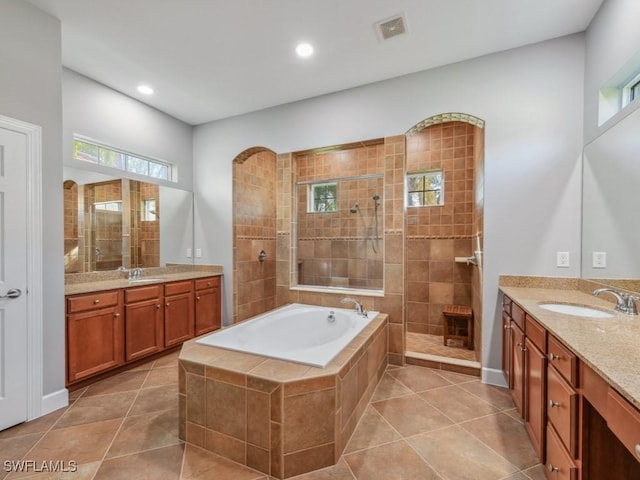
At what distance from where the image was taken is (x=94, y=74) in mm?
2752

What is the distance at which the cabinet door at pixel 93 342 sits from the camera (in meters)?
2.29

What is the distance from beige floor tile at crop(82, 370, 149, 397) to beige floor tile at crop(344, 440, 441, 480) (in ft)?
6.40

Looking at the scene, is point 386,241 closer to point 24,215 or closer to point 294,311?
point 294,311

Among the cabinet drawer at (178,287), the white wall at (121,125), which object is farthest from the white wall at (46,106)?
the cabinet drawer at (178,287)

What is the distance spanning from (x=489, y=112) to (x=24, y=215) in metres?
3.66

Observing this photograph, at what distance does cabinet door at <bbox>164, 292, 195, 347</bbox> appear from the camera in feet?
10.0

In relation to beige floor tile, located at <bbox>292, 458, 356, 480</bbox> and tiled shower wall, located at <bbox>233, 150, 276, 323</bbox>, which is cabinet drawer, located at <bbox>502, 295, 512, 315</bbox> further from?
tiled shower wall, located at <bbox>233, 150, 276, 323</bbox>

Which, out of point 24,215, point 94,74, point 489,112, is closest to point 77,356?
point 24,215

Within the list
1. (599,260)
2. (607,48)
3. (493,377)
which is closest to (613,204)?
(599,260)

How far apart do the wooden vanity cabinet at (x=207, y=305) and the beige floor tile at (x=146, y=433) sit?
1402 mm

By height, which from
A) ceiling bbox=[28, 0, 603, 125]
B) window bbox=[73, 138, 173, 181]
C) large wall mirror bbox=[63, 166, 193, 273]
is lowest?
large wall mirror bbox=[63, 166, 193, 273]

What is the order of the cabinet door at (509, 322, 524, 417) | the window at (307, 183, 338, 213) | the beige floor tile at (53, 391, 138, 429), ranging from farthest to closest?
the window at (307, 183, 338, 213) → the beige floor tile at (53, 391, 138, 429) → the cabinet door at (509, 322, 524, 417)

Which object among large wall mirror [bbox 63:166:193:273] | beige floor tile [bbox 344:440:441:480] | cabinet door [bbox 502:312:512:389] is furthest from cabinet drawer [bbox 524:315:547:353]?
large wall mirror [bbox 63:166:193:273]

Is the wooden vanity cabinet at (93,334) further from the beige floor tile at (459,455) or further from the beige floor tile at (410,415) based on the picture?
the beige floor tile at (459,455)
